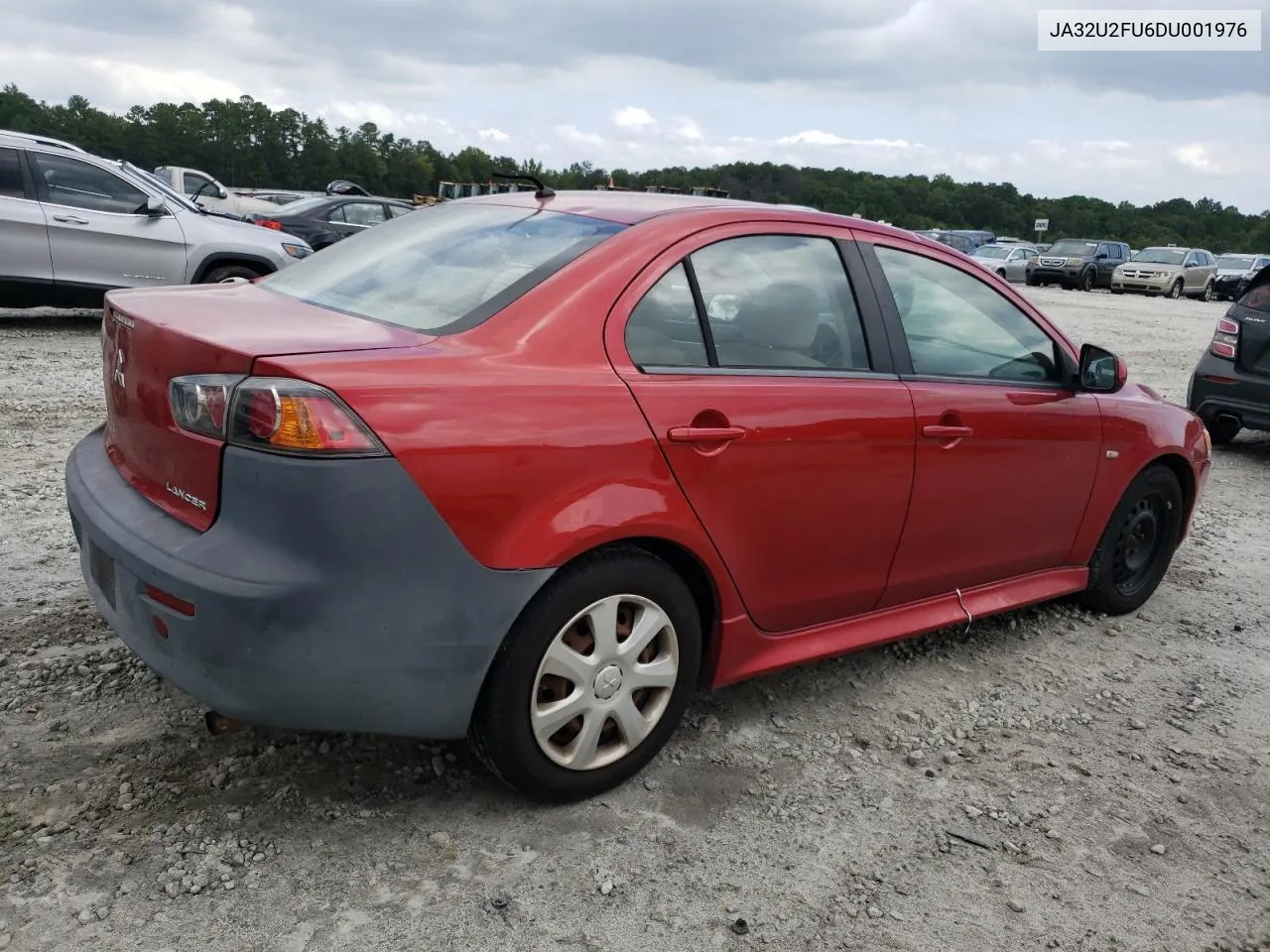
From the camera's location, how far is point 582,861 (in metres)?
2.61

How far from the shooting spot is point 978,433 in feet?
11.6

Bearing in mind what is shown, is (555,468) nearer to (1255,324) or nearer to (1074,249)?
(1255,324)

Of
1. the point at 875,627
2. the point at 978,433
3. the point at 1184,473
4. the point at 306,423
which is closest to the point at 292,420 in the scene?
the point at 306,423

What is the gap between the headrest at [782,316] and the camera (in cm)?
309

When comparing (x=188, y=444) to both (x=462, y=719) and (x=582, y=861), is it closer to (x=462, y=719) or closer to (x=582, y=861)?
(x=462, y=719)

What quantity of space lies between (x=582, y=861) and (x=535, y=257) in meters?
1.53

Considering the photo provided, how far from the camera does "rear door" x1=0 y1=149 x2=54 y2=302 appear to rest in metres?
9.14

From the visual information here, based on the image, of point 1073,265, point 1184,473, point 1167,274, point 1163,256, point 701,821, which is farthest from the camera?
point 1163,256

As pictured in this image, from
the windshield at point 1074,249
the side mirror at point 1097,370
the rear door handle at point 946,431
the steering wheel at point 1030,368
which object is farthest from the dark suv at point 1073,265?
the rear door handle at point 946,431

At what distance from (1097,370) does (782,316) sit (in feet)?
5.00

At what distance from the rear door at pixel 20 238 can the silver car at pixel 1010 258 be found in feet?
90.2

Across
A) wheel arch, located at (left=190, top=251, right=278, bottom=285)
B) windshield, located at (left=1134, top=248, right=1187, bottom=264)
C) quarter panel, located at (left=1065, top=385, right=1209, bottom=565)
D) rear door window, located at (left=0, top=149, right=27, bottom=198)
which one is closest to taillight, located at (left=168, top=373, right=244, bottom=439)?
quarter panel, located at (left=1065, top=385, right=1209, bottom=565)

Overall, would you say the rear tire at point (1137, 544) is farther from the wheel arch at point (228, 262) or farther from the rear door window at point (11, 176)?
the rear door window at point (11, 176)

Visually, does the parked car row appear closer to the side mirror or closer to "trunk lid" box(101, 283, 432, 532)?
"trunk lid" box(101, 283, 432, 532)
